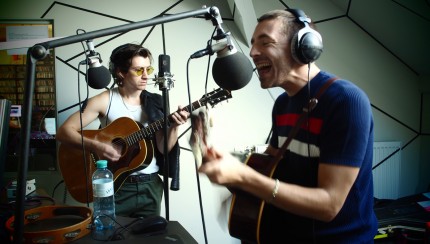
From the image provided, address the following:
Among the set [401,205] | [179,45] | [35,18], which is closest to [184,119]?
[179,45]

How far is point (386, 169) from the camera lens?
2.96m

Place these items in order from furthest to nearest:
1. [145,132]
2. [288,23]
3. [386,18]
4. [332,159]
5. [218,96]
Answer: [386,18] < [145,132] < [218,96] < [288,23] < [332,159]

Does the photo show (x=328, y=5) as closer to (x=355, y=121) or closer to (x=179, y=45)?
(x=179, y=45)

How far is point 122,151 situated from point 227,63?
1.35 metres

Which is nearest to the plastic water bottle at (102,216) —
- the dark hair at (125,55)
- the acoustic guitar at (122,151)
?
the acoustic guitar at (122,151)

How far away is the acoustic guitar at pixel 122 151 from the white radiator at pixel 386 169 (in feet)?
6.32

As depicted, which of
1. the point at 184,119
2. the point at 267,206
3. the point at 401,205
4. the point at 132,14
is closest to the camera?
the point at 267,206

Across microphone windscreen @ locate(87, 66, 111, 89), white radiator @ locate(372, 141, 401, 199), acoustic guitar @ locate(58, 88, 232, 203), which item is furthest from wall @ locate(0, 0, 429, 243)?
microphone windscreen @ locate(87, 66, 111, 89)

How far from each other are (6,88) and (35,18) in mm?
624

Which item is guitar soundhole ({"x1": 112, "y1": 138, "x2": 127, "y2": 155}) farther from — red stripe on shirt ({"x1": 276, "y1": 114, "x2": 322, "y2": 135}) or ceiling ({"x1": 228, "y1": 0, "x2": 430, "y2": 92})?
ceiling ({"x1": 228, "y1": 0, "x2": 430, "y2": 92})

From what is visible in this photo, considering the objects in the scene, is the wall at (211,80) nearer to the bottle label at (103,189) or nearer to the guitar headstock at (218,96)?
the guitar headstock at (218,96)

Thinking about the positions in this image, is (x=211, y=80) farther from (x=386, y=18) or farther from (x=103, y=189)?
(x=103, y=189)

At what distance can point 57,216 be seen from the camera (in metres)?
1.17

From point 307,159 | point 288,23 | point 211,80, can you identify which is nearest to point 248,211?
point 307,159
